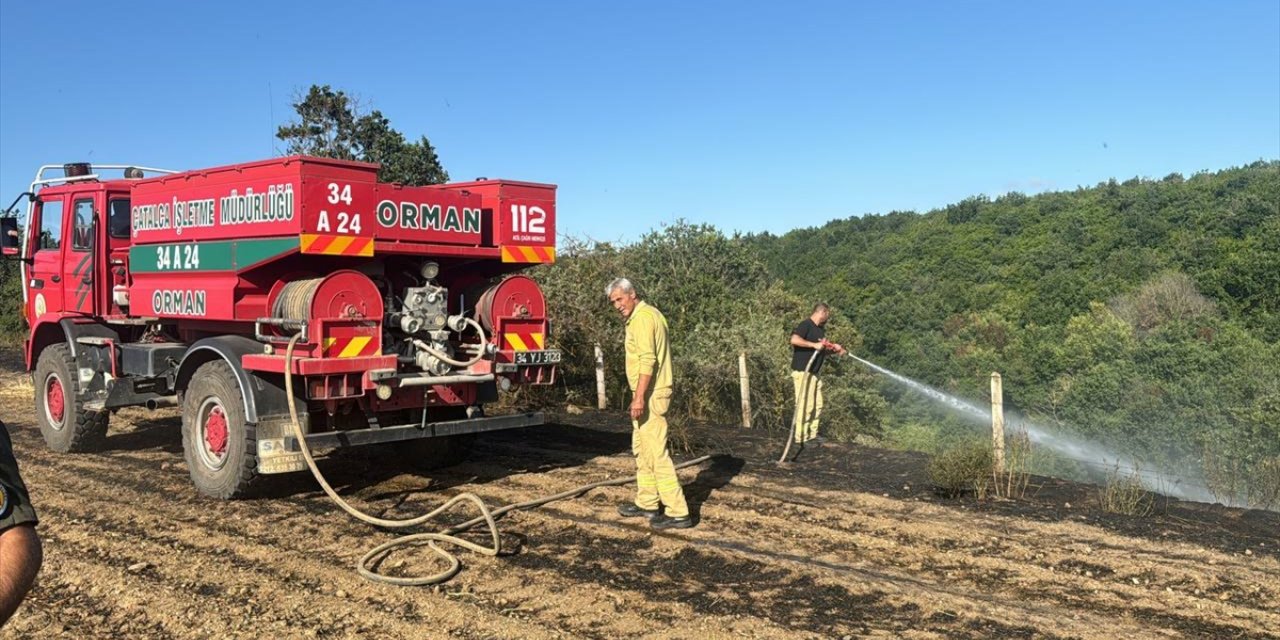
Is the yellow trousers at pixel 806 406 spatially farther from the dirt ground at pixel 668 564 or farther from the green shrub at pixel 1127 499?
the green shrub at pixel 1127 499

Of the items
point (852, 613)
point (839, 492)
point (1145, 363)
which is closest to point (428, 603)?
point (852, 613)

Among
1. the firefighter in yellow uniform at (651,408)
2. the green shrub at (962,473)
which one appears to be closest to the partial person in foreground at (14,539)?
the firefighter in yellow uniform at (651,408)

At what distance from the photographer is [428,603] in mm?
5004

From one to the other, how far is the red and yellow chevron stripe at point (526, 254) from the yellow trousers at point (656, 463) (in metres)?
2.23

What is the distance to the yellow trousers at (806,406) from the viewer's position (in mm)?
10289

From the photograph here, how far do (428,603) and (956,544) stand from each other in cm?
352

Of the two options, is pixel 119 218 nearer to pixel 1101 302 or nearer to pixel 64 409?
pixel 64 409

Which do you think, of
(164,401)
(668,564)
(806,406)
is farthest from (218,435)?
(806,406)

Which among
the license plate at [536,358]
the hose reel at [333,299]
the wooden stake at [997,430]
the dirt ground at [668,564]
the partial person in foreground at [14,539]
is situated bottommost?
the dirt ground at [668,564]

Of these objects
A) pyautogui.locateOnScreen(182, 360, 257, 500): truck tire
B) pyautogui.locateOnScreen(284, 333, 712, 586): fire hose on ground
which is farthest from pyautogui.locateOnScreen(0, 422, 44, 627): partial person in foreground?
pyautogui.locateOnScreen(182, 360, 257, 500): truck tire

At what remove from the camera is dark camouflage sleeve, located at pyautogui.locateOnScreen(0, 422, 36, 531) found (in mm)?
1802

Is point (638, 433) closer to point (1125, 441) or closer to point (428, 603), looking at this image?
point (428, 603)

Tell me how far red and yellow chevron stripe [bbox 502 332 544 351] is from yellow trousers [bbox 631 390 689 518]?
1664mm

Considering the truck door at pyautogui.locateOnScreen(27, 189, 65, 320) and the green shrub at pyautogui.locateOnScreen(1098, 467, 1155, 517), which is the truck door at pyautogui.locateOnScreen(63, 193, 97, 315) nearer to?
the truck door at pyautogui.locateOnScreen(27, 189, 65, 320)
